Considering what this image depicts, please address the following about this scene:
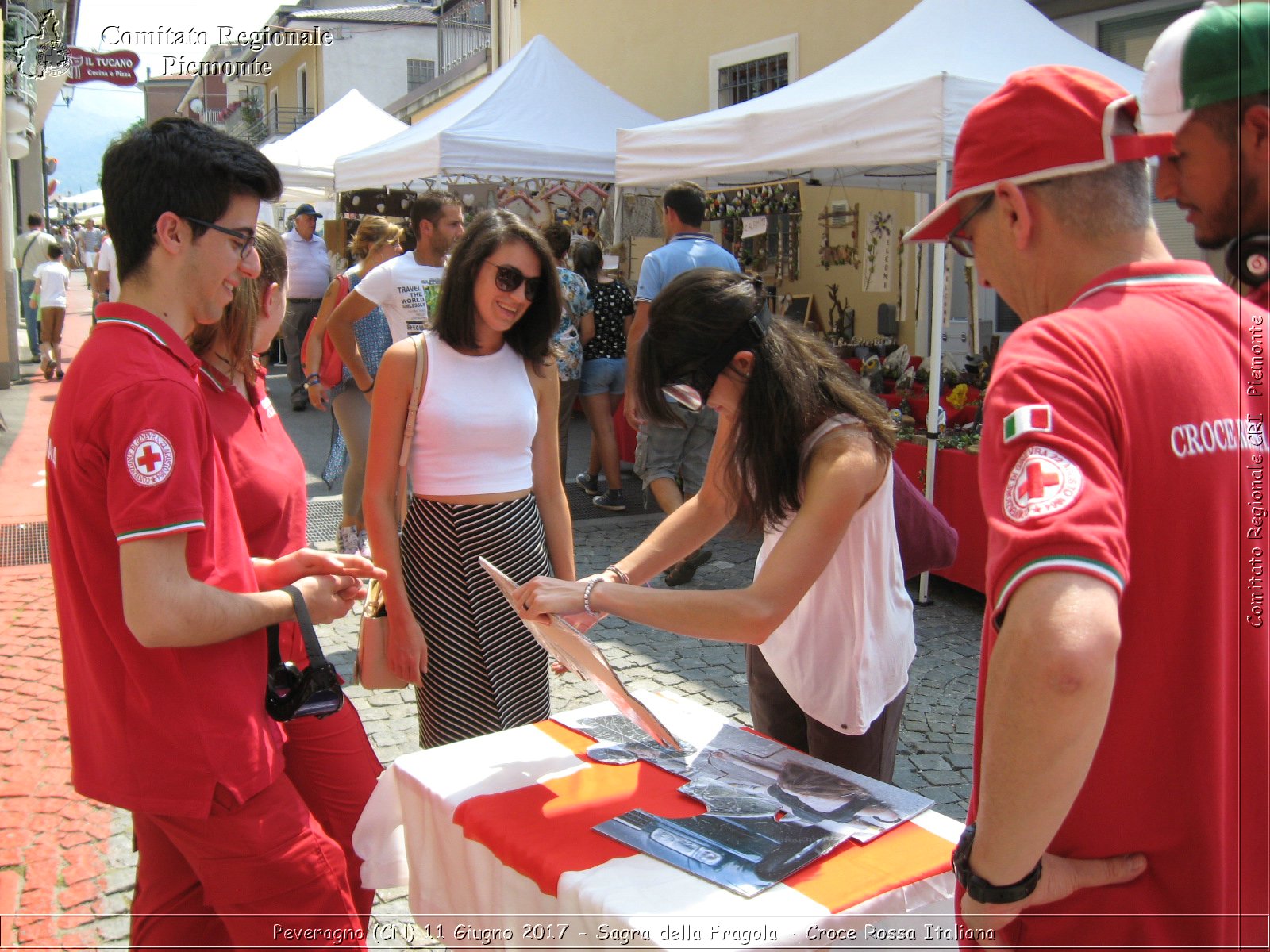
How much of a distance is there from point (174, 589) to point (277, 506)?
51 cm

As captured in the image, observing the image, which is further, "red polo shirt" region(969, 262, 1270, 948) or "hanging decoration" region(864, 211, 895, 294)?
"hanging decoration" region(864, 211, 895, 294)

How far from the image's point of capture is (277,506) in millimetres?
2117

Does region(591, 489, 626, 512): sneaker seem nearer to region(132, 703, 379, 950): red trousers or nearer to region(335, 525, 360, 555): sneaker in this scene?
region(335, 525, 360, 555): sneaker

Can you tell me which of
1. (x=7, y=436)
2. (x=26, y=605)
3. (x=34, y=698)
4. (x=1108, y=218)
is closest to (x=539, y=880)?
(x=1108, y=218)

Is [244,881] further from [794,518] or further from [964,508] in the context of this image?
[964,508]

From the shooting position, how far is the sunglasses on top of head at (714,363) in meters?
2.10

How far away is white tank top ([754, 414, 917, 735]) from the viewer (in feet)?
7.18

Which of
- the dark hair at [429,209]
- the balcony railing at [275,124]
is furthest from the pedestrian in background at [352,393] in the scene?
Result: the balcony railing at [275,124]

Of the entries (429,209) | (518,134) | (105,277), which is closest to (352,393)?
(429,209)

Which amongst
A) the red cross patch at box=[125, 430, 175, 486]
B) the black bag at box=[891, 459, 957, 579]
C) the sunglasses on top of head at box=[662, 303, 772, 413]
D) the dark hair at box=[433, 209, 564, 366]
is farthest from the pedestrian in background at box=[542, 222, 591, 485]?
the red cross patch at box=[125, 430, 175, 486]

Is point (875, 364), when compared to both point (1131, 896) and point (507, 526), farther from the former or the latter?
point (1131, 896)

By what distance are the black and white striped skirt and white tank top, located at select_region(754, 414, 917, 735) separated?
0.87m

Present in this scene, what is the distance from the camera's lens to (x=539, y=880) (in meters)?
1.67

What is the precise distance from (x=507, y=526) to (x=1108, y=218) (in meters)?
1.94
